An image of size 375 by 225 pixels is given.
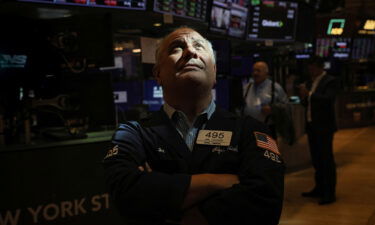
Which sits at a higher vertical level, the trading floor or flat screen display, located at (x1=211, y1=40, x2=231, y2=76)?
flat screen display, located at (x1=211, y1=40, x2=231, y2=76)

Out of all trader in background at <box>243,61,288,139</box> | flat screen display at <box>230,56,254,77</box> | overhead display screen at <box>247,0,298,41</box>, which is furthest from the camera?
overhead display screen at <box>247,0,298,41</box>

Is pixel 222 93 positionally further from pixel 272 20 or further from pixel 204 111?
pixel 204 111

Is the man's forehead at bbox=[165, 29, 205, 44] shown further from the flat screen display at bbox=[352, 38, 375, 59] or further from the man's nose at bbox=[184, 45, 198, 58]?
the flat screen display at bbox=[352, 38, 375, 59]

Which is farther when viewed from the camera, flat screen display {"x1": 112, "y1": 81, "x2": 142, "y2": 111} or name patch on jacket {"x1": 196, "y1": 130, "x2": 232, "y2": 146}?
flat screen display {"x1": 112, "y1": 81, "x2": 142, "y2": 111}

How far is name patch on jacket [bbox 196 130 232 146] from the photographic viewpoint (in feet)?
4.15

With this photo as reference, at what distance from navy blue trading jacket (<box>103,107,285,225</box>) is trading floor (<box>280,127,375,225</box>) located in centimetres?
98

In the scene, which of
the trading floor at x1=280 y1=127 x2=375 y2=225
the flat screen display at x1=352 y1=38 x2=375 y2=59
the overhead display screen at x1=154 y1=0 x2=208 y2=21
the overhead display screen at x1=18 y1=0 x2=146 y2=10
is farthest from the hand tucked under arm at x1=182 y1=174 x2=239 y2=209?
the flat screen display at x1=352 y1=38 x2=375 y2=59

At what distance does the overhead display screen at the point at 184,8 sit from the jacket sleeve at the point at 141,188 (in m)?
2.35

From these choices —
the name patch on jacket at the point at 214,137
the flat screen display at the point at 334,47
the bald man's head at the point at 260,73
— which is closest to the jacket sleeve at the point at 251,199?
the name patch on jacket at the point at 214,137

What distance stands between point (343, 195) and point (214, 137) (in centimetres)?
379

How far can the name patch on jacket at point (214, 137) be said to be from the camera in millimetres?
1264

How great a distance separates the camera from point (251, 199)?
1.17 meters

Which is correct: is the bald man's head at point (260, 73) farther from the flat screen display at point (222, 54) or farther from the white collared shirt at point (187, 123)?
the white collared shirt at point (187, 123)

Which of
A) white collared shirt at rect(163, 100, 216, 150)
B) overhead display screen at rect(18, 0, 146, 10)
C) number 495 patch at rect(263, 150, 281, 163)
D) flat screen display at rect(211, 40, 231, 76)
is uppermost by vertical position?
overhead display screen at rect(18, 0, 146, 10)
